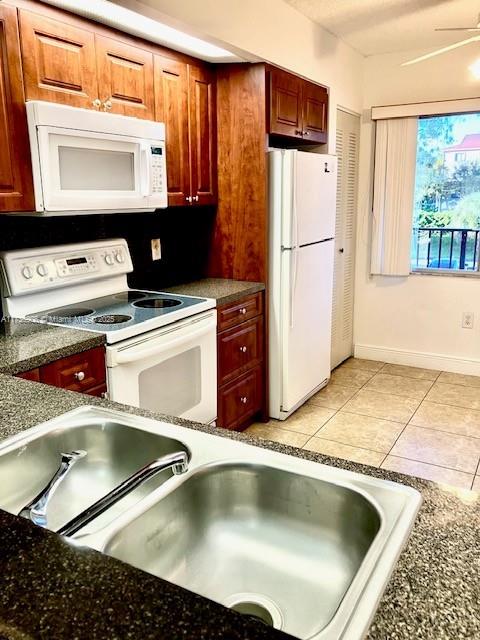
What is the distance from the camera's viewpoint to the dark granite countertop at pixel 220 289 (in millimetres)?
2912

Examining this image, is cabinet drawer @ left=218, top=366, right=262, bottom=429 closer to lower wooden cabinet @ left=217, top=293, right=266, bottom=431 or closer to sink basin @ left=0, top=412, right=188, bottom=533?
lower wooden cabinet @ left=217, top=293, right=266, bottom=431

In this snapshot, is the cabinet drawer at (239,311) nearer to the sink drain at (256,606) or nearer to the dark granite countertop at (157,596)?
the sink drain at (256,606)

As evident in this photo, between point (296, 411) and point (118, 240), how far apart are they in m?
1.65

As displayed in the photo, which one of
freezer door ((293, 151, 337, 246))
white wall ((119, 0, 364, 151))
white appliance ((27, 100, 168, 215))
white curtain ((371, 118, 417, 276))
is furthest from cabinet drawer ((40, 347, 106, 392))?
white curtain ((371, 118, 417, 276))

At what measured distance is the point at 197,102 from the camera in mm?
2975

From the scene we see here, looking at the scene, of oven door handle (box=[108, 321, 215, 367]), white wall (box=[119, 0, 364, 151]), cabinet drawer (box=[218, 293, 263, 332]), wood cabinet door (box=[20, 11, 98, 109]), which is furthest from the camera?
cabinet drawer (box=[218, 293, 263, 332])

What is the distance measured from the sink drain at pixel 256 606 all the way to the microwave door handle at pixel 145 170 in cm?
199

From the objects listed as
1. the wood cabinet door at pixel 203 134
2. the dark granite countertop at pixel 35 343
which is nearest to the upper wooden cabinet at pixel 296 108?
the wood cabinet door at pixel 203 134

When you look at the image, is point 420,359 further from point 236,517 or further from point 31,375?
point 236,517

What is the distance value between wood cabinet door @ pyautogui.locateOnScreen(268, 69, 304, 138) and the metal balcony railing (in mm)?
1669

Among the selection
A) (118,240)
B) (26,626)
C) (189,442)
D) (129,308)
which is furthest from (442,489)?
(118,240)

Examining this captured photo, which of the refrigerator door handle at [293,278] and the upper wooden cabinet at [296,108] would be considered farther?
the refrigerator door handle at [293,278]

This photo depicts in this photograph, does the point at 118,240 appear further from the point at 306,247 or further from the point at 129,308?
the point at 306,247

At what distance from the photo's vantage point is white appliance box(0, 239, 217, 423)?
2.24 m
